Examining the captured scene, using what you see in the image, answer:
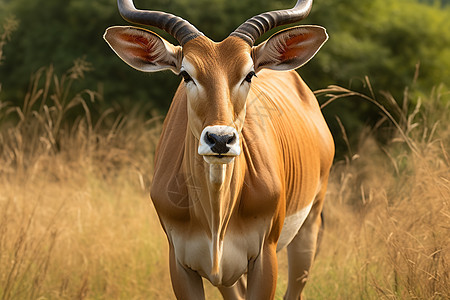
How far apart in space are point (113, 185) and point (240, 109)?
15.6 ft

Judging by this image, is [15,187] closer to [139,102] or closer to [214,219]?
[214,219]

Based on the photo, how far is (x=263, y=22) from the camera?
4207 mm

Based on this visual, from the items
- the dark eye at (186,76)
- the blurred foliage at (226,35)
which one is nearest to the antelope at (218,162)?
the dark eye at (186,76)

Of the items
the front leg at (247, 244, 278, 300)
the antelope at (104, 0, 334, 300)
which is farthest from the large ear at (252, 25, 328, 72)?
the front leg at (247, 244, 278, 300)

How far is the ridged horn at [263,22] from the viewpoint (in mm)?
4133

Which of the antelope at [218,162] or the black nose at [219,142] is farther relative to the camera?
the antelope at [218,162]

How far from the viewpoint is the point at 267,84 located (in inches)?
209

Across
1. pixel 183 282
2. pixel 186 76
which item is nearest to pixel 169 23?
pixel 186 76

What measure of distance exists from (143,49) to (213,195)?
0.96m

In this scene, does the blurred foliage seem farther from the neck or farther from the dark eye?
the dark eye

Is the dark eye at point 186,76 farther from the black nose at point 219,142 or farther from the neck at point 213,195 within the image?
the black nose at point 219,142

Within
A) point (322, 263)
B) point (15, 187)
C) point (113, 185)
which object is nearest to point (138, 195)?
point (113, 185)

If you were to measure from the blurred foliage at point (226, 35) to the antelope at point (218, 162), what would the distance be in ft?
21.6

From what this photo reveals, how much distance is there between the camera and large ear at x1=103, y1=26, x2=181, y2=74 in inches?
164
